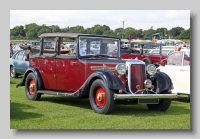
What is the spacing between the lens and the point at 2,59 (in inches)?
242

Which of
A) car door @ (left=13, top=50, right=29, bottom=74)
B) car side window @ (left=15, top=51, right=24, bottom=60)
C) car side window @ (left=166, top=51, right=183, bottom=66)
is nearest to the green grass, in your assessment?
car side window @ (left=166, top=51, right=183, bottom=66)

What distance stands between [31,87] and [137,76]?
3109 mm

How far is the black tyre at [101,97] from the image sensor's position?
25.9 feet

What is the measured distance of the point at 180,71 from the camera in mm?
10633

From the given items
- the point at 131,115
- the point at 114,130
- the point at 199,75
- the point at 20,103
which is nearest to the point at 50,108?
the point at 20,103

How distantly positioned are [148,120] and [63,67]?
8.52 ft

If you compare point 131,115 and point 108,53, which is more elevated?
point 108,53

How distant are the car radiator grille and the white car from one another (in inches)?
89.0

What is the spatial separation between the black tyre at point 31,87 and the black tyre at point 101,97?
2.08 m

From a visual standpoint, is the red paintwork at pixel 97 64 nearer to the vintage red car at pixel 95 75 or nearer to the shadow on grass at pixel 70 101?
the vintage red car at pixel 95 75

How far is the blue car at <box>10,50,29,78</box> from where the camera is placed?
1562 centimetres

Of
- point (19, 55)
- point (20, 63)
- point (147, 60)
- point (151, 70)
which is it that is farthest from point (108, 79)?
point (147, 60)

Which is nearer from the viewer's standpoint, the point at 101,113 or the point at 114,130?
the point at 114,130

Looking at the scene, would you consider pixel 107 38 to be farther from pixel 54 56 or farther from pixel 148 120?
pixel 148 120
